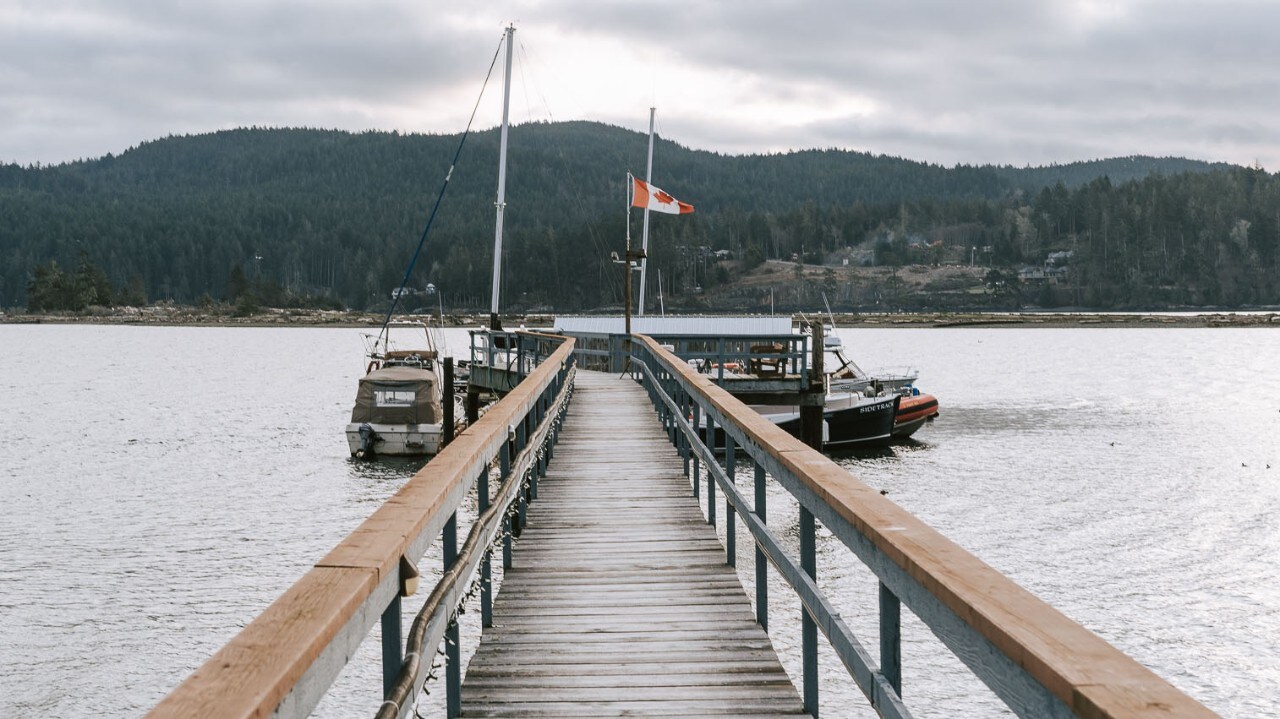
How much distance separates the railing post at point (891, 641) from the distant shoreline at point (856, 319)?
126232 millimetres

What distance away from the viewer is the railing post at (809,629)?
424 centimetres

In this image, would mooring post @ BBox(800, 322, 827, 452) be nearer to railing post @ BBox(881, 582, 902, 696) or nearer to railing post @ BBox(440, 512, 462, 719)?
railing post @ BBox(440, 512, 462, 719)

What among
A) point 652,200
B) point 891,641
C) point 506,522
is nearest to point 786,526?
point 506,522

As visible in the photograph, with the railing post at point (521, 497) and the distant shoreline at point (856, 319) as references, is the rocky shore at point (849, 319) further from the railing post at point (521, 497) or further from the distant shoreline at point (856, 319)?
the railing post at point (521, 497)

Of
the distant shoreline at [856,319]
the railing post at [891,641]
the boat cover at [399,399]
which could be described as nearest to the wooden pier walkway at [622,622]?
the railing post at [891,641]

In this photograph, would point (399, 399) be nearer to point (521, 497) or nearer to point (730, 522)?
point (521, 497)

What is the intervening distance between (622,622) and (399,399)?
2391cm

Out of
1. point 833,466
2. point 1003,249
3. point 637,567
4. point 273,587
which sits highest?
point 1003,249

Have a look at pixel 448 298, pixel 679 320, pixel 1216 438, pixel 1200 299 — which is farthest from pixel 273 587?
pixel 1200 299

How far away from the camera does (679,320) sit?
30.9 meters

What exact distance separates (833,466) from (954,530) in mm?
16928

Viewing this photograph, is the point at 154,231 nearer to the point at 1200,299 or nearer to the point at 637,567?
the point at 1200,299

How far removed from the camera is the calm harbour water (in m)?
12.8

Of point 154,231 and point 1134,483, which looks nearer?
point 1134,483
